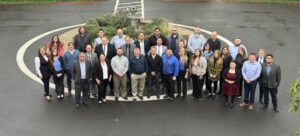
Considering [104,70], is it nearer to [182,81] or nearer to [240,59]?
[182,81]

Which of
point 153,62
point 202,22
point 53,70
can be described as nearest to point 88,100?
point 53,70

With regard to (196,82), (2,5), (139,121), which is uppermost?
(2,5)

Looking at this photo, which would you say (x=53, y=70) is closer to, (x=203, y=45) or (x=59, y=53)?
(x=59, y=53)

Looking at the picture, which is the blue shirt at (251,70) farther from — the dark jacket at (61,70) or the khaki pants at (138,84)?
the dark jacket at (61,70)

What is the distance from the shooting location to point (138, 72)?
13039mm

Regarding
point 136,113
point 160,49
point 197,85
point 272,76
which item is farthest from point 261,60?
point 136,113

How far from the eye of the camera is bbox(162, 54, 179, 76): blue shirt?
42.2 feet

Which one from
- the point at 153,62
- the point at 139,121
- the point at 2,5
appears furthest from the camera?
the point at 2,5

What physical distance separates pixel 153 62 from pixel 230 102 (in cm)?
245

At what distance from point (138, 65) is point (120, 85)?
2.89 feet

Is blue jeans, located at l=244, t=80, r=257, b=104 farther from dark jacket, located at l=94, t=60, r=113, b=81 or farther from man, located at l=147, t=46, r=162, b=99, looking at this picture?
dark jacket, located at l=94, t=60, r=113, b=81

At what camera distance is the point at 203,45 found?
46.4ft

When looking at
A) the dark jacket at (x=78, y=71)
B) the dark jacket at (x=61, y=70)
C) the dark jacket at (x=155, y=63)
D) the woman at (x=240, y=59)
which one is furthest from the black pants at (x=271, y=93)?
the dark jacket at (x=61, y=70)

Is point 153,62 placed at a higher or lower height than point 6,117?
higher
